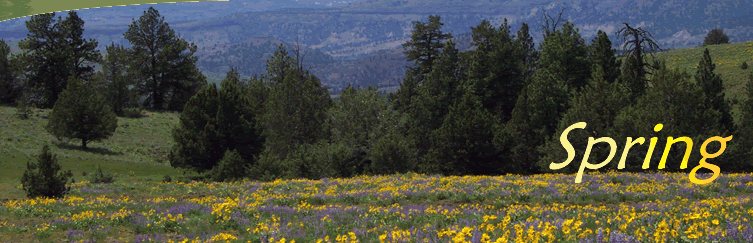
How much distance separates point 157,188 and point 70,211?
9.92 metres

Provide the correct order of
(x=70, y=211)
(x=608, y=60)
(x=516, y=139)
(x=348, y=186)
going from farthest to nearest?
(x=608, y=60) < (x=516, y=139) < (x=348, y=186) < (x=70, y=211)

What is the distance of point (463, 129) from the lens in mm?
37750

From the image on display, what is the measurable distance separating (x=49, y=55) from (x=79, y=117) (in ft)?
109

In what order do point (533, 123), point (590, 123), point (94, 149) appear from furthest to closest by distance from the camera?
point (94, 149)
point (533, 123)
point (590, 123)

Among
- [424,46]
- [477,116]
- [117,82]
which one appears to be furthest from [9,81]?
[477,116]

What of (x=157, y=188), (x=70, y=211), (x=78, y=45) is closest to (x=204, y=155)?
(x=157, y=188)

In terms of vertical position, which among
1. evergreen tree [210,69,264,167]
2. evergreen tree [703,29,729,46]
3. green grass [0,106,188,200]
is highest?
evergreen tree [703,29,729,46]

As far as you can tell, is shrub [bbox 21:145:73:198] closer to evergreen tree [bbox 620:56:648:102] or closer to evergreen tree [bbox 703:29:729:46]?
evergreen tree [bbox 620:56:648:102]

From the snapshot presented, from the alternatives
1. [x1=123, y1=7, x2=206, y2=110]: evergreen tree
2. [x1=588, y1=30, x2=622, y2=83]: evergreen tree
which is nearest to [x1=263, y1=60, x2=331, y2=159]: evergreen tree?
[x1=588, y1=30, x2=622, y2=83]: evergreen tree

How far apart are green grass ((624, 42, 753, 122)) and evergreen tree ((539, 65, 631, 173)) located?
39299mm

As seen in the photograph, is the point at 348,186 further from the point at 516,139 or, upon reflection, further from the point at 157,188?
the point at 516,139

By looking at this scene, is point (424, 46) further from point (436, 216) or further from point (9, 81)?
point (9, 81)

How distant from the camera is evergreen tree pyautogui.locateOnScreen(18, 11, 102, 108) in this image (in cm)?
7619

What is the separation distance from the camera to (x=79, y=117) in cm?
5134
